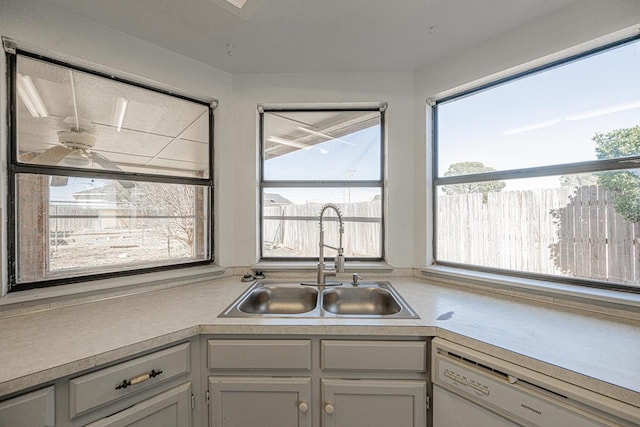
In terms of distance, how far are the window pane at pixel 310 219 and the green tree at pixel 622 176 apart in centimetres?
124

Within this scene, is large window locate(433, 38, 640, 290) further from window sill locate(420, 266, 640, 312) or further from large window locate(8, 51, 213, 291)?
large window locate(8, 51, 213, 291)

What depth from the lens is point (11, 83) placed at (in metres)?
1.23

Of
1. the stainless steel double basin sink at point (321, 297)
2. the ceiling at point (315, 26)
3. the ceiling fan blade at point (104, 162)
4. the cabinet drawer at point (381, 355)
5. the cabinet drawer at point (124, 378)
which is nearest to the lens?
the cabinet drawer at point (124, 378)

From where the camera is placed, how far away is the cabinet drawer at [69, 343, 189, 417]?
833 mm

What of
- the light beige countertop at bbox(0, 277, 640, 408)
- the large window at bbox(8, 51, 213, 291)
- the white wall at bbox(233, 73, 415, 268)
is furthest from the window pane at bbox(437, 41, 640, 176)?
the large window at bbox(8, 51, 213, 291)

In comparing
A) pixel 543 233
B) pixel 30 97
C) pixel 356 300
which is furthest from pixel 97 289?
pixel 543 233

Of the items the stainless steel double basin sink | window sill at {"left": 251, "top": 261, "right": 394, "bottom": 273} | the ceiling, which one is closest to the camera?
the ceiling

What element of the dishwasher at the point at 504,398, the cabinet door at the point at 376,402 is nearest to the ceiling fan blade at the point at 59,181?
the cabinet door at the point at 376,402

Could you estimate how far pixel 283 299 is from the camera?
167cm

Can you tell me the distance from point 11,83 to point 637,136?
122 inches

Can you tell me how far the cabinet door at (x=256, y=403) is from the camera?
1084mm

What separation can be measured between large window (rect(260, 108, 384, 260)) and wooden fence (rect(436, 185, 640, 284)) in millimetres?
581

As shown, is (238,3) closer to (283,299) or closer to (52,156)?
(52,156)

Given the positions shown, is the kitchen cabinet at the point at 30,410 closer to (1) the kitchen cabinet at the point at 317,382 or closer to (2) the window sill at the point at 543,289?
(1) the kitchen cabinet at the point at 317,382
